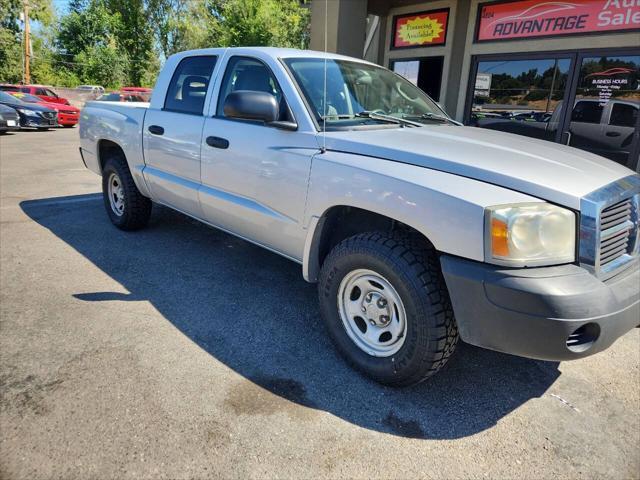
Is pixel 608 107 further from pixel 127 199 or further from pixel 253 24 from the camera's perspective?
pixel 253 24

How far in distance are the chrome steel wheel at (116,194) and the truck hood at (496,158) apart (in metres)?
3.16

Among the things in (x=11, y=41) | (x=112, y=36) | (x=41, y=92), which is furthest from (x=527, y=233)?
(x=112, y=36)

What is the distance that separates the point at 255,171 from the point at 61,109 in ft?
63.7

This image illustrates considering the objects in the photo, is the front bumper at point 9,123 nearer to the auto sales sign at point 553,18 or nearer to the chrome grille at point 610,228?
the auto sales sign at point 553,18

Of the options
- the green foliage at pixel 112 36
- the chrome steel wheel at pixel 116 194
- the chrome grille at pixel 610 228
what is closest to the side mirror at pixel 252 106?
the chrome grille at pixel 610 228

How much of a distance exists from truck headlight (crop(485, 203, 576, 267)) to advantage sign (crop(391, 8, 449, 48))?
26.3 feet

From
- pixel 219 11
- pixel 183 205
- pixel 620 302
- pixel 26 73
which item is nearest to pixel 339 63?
pixel 183 205

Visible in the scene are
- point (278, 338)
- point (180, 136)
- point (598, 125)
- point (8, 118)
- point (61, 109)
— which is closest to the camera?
point (278, 338)

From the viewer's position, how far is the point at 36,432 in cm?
222

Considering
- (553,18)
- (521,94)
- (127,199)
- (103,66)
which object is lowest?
(127,199)

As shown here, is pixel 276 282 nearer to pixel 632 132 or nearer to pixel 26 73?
pixel 632 132

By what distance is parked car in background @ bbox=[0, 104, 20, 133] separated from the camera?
48.6 ft

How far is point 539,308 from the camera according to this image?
2.03 m

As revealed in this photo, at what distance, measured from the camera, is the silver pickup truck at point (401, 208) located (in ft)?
6.95
